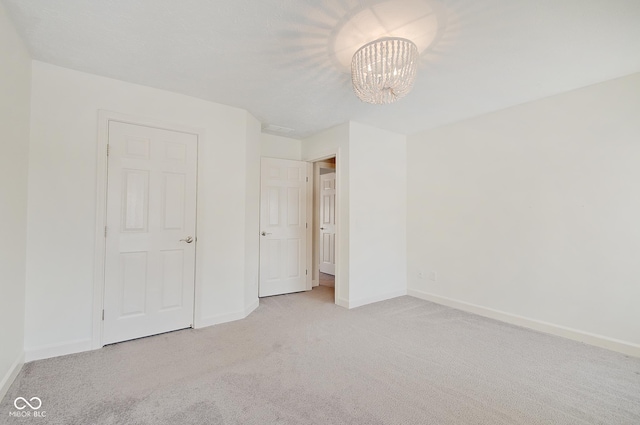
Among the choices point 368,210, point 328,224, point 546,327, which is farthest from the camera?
point 328,224

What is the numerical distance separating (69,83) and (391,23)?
2662 mm

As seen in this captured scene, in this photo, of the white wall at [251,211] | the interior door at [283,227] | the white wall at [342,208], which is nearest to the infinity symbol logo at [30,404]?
the white wall at [251,211]

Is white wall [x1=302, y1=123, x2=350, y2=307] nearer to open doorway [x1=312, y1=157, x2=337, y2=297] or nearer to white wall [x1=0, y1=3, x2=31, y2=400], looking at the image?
open doorway [x1=312, y1=157, x2=337, y2=297]

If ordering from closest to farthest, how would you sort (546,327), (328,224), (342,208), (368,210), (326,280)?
(546,327), (342,208), (368,210), (326,280), (328,224)

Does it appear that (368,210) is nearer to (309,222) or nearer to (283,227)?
(309,222)

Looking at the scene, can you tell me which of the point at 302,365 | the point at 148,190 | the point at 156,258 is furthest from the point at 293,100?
the point at 302,365

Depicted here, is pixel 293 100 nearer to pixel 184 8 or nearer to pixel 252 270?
pixel 184 8

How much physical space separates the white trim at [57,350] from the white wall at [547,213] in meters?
3.85

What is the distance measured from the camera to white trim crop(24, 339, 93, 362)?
2145mm

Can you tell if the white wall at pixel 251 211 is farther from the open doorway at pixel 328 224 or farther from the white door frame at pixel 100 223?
the open doorway at pixel 328 224

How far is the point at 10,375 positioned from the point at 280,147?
139 inches

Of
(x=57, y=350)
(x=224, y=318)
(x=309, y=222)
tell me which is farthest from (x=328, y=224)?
(x=57, y=350)

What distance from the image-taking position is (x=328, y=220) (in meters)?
5.53

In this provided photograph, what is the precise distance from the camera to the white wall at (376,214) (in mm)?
3564
